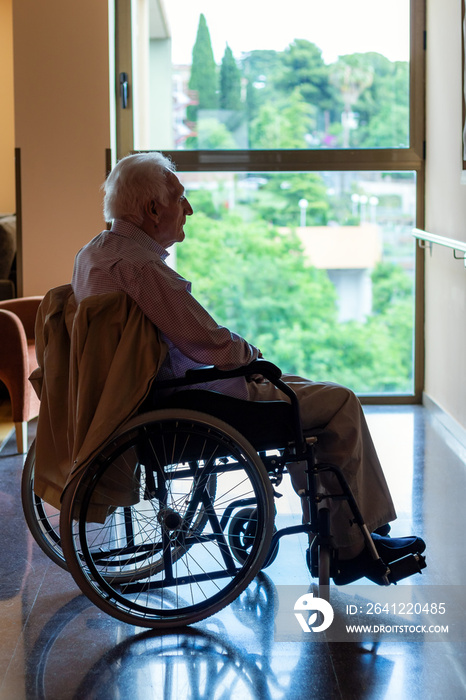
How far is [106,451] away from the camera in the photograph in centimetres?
180

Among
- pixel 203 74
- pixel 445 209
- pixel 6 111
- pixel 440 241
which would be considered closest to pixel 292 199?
pixel 203 74

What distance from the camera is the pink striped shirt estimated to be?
6.10 feet

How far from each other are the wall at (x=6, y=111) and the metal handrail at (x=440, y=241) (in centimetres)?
296

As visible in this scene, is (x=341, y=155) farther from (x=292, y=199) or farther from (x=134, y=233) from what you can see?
(x=134, y=233)

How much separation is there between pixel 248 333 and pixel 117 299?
2.85 metres

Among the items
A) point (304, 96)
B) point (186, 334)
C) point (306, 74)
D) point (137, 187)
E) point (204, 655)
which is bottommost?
point (204, 655)

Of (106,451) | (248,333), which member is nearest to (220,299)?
(248,333)

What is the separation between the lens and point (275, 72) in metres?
4.39

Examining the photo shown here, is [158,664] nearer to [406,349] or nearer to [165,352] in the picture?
[165,352]

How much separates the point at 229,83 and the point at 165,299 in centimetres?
286

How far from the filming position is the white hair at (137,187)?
203 cm

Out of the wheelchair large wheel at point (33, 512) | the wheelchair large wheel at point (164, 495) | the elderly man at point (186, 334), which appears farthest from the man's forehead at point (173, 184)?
the wheelchair large wheel at point (33, 512)

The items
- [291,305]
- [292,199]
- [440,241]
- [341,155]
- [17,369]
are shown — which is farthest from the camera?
[291,305]

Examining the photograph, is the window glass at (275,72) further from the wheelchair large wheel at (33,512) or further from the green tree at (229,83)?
the wheelchair large wheel at (33,512)
